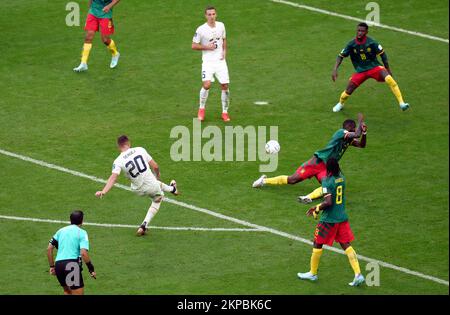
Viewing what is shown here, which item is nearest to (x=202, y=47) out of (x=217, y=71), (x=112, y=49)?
(x=217, y=71)

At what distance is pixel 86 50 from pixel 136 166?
30.7ft

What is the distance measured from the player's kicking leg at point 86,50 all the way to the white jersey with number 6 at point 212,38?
14.0 ft

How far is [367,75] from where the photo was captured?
2833 centimetres

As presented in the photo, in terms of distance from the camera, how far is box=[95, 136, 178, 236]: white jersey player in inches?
870

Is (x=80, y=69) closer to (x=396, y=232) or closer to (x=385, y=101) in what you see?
(x=385, y=101)

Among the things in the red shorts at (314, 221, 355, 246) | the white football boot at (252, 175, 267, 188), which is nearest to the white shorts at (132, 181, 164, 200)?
the white football boot at (252, 175, 267, 188)

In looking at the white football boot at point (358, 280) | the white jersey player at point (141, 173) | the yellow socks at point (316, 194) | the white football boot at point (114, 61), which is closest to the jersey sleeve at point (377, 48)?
the yellow socks at point (316, 194)

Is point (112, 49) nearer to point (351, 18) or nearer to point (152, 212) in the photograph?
point (351, 18)

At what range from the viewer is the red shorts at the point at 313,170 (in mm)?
24031

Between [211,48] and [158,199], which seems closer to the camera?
[158,199]

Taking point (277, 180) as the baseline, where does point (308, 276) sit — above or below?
below

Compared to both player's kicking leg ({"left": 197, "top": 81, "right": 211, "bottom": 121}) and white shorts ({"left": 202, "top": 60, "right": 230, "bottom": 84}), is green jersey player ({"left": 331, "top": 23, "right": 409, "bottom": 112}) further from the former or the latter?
player's kicking leg ({"left": 197, "top": 81, "right": 211, "bottom": 121})
